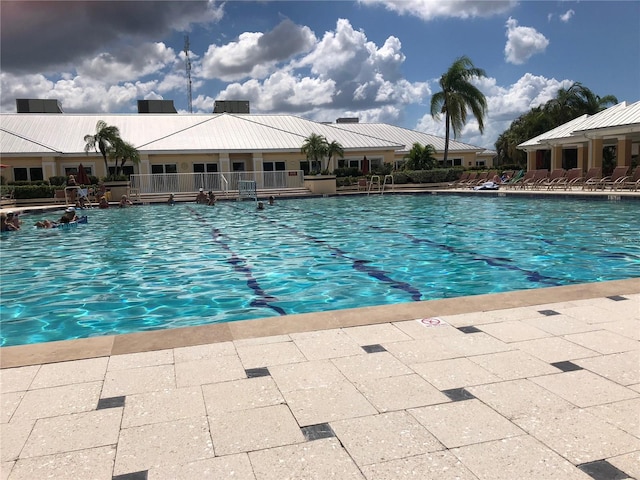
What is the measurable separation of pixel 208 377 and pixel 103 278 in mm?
6077

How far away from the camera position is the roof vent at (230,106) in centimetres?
4450

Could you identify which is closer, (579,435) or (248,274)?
(579,435)

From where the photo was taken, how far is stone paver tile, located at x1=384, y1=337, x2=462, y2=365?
149 inches

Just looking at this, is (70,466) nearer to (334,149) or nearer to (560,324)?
(560,324)

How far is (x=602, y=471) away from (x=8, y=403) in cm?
334

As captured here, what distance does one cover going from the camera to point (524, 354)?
3807 mm

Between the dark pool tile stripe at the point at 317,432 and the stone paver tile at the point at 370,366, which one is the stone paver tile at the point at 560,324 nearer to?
the stone paver tile at the point at 370,366

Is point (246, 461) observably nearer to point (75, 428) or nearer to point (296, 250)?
point (75, 428)

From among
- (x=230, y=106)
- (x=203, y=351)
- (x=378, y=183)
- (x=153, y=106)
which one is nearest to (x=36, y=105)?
(x=153, y=106)

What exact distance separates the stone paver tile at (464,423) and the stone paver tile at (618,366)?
39.9 inches

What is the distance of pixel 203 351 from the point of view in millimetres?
4090

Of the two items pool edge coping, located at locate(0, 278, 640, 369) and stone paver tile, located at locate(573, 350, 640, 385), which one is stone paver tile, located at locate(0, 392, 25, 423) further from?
stone paver tile, located at locate(573, 350, 640, 385)

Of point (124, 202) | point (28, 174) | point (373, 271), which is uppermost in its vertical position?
point (28, 174)

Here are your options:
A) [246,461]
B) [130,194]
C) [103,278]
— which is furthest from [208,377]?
[130,194]
